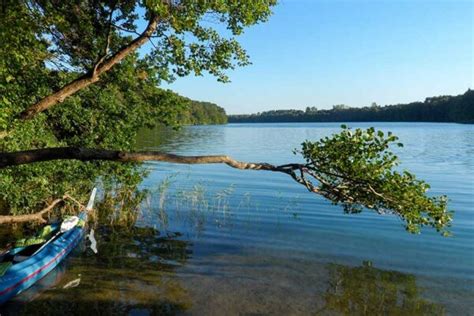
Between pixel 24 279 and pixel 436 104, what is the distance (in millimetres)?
166371

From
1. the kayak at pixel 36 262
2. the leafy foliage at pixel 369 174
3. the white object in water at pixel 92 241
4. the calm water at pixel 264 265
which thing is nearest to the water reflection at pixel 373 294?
the calm water at pixel 264 265

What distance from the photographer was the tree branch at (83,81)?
881cm

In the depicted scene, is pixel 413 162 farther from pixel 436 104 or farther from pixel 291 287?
pixel 436 104

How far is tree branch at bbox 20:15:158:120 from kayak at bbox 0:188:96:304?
4209 millimetres

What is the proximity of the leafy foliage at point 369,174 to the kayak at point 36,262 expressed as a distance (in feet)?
25.9

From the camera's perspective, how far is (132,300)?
33.7 feet

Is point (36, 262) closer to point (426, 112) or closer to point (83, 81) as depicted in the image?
point (83, 81)

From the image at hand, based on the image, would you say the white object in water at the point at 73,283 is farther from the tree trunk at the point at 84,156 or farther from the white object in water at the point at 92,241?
the tree trunk at the point at 84,156

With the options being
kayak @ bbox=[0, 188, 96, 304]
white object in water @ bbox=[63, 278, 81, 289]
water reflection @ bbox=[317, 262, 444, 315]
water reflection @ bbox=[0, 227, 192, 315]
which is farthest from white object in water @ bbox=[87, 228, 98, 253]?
water reflection @ bbox=[317, 262, 444, 315]

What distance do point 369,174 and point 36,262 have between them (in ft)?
29.8

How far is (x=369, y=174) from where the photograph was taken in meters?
7.26

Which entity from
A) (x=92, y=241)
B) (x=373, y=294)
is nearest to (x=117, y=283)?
(x=92, y=241)

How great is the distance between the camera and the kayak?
10078 mm

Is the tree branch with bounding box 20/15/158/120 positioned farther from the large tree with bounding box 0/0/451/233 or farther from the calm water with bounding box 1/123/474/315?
the calm water with bounding box 1/123/474/315
